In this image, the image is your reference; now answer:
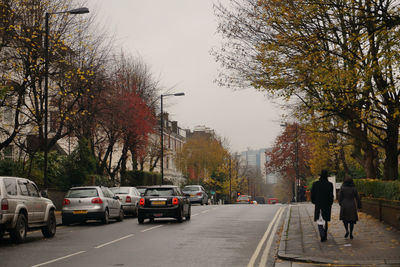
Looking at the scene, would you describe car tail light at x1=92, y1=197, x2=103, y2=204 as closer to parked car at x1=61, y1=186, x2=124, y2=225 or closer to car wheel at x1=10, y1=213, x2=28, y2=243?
parked car at x1=61, y1=186, x2=124, y2=225

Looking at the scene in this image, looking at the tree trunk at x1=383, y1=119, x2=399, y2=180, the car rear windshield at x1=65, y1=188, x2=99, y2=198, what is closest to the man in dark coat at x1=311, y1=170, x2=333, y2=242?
the car rear windshield at x1=65, y1=188, x2=99, y2=198

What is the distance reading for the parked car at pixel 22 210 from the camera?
1432 cm

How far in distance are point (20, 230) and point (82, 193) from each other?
7.52 metres

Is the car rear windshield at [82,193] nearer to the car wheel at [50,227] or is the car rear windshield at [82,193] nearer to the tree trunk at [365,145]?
the car wheel at [50,227]

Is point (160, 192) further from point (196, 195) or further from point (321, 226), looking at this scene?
point (196, 195)

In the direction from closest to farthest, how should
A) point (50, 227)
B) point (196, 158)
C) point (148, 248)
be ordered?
1. point (148, 248)
2. point (50, 227)
3. point (196, 158)

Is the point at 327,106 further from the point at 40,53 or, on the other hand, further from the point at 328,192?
the point at 40,53

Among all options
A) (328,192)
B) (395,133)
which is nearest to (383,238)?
(328,192)

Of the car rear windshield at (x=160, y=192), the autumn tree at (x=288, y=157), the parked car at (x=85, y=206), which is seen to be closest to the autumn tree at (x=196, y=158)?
the autumn tree at (x=288, y=157)

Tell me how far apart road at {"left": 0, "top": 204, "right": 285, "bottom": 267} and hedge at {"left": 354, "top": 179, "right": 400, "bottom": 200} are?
4126mm

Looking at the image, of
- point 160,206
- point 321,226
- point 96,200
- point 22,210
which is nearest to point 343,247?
point 321,226

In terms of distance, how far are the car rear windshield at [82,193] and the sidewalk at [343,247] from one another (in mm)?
8917

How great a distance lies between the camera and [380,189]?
2105 cm

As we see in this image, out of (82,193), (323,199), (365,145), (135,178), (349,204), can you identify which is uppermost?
(365,145)
